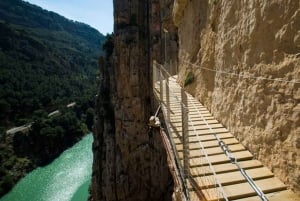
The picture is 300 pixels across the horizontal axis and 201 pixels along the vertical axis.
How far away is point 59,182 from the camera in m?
40.2

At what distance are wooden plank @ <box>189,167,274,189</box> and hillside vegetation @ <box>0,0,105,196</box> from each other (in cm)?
4161

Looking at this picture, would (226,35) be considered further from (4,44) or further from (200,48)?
(4,44)

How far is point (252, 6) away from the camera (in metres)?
4.88

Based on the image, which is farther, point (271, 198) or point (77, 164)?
point (77, 164)

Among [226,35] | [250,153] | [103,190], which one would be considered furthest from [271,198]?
[103,190]

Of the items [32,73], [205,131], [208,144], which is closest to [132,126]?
[205,131]

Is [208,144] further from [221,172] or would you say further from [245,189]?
[245,189]

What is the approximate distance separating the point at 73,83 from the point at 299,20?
285 feet

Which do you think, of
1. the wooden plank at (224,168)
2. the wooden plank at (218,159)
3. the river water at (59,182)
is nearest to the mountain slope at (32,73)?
the river water at (59,182)

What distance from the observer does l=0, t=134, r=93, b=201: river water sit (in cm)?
3666

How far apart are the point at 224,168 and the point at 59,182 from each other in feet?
129

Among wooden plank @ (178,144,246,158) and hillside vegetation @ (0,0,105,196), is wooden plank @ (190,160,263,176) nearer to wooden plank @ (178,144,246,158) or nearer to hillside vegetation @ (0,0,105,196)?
wooden plank @ (178,144,246,158)

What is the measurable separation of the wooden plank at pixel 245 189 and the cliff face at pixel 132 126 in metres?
21.1

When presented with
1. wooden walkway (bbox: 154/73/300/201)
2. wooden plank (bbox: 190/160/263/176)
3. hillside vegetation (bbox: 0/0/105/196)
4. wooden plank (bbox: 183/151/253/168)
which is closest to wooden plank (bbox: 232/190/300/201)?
wooden walkway (bbox: 154/73/300/201)
